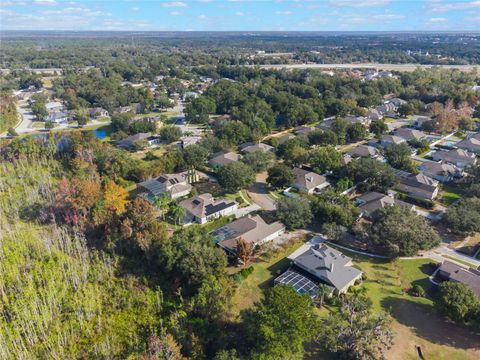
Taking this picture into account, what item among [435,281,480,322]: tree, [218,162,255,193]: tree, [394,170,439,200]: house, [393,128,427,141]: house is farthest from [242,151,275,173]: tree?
[393,128,427,141]: house

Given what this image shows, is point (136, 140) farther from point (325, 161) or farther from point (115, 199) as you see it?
point (325, 161)

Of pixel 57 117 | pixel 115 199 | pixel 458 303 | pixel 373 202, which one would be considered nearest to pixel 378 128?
pixel 373 202

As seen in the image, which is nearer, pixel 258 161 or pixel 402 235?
pixel 402 235

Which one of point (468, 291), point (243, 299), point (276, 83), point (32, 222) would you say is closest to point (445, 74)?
point (276, 83)

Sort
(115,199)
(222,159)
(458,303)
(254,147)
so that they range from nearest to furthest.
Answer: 1. (458,303)
2. (115,199)
3. (222,159)
4. (254,147)

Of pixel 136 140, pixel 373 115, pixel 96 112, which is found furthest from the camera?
pixel 96 112

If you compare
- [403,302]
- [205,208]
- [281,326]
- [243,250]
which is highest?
[281,326]
